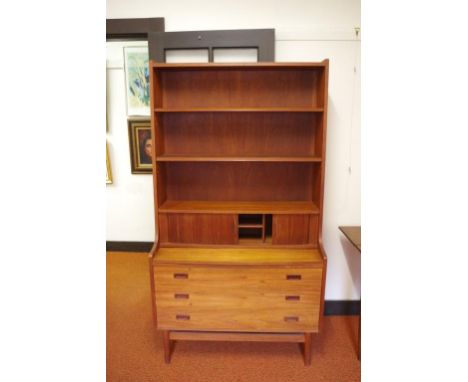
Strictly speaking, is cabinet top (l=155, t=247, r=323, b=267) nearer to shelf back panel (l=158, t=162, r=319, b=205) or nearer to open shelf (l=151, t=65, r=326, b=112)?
shelf back panel (l=158, t=162, r=319, b=205)

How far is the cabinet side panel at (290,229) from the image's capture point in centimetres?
182

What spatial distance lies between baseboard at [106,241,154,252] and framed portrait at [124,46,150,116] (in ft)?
4.19

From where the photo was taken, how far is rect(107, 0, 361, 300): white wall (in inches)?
75.4

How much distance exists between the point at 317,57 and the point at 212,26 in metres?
0.76

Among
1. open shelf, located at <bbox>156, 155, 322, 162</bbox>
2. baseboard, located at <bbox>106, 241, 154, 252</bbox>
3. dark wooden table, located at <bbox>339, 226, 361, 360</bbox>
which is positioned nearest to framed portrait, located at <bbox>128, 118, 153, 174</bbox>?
baseboard, located at <bbox>106, 241, 154, 252</bbox>

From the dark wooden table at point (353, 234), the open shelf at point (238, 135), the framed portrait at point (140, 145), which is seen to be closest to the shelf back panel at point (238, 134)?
the open shelf at point (238, 135)

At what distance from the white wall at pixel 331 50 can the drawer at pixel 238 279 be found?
24.0 inches

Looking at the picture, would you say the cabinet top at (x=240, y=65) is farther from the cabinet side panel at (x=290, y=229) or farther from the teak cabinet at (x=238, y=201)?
the cabinet side panel at (x=290, y=229)

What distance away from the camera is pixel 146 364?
6.04ft

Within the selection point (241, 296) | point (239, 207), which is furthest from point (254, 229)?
point (241, 296)
